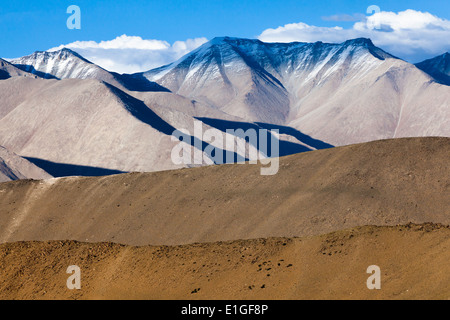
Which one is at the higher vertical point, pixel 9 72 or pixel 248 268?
pixel 9 72

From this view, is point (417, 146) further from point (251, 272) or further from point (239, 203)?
point (251, 272)

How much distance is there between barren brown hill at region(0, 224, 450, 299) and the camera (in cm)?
2277

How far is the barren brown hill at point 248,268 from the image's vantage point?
22.8 metres

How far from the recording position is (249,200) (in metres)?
45.7

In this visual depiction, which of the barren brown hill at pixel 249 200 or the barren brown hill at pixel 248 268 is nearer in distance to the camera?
the barren brown hill at pixel 248 268

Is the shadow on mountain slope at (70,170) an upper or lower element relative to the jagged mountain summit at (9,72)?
lower

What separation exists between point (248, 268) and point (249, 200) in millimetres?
20593

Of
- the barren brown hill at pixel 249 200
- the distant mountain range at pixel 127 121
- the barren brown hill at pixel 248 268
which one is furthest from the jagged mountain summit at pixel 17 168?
the barren brown hill at pixel 248 268

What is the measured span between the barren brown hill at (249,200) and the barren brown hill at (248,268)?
1465 cm

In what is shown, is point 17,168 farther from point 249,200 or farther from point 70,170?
point 249,200

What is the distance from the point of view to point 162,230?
147 feet

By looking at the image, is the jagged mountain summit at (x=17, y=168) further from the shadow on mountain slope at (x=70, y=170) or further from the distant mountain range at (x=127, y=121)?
the distant mountain range at (x=127, y=121)

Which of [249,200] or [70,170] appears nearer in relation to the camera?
[249,200]

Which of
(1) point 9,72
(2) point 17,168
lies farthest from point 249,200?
(1) point 9,72
